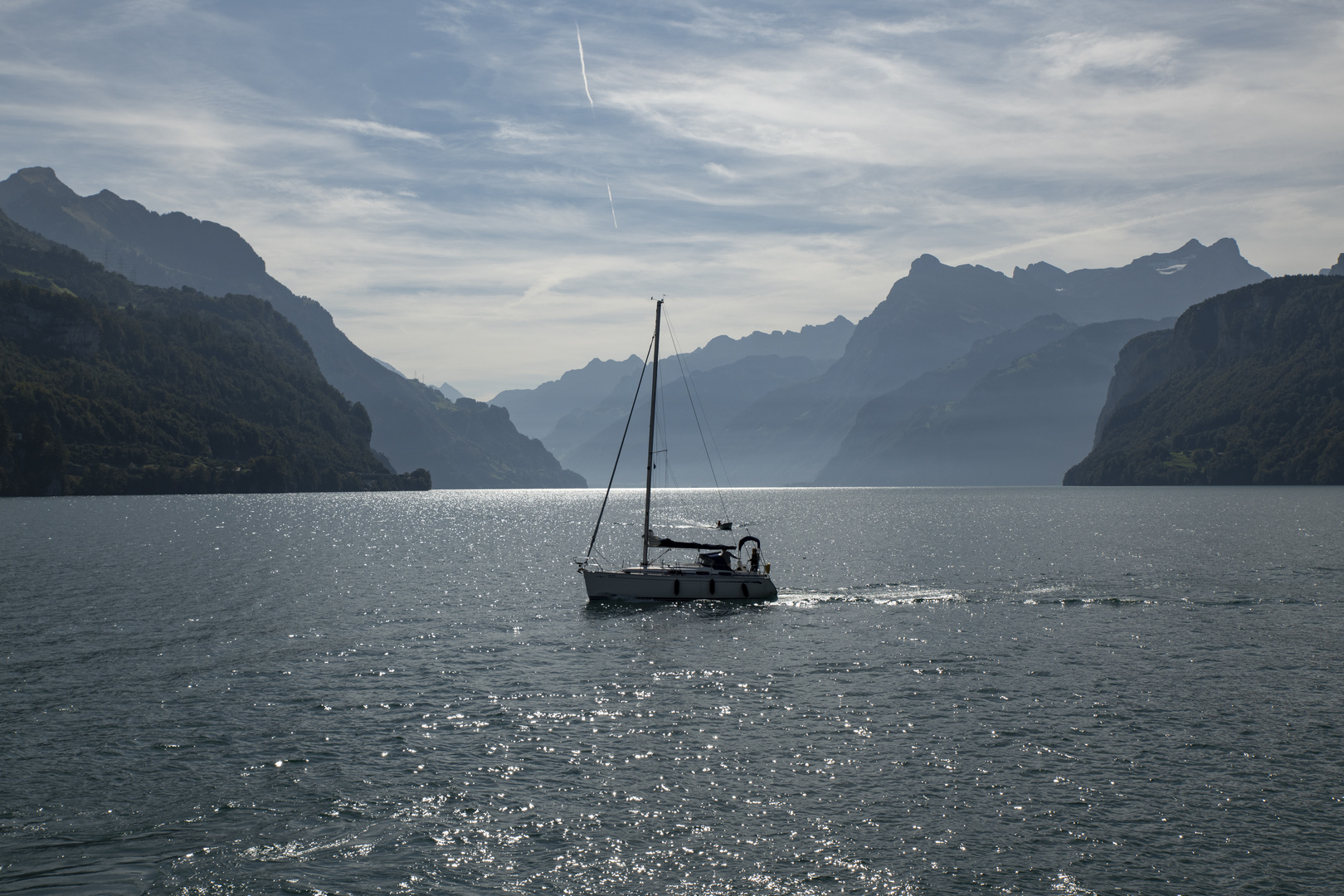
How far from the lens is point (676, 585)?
6888cm

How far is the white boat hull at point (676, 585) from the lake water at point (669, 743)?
206cm

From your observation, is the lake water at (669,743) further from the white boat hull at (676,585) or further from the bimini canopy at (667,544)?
the bimini canopy at (667,544)

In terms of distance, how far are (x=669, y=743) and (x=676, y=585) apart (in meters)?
36.9

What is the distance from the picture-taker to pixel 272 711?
35500 millimetres

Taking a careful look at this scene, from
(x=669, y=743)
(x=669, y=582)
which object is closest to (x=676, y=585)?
(x=669, y=582)

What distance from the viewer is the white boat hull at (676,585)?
67.3 meters

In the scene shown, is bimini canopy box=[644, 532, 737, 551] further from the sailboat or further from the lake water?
the lake water

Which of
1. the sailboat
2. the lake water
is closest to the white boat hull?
the sailboat

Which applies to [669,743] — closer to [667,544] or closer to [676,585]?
[676,585]

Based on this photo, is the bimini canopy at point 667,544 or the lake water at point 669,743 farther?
the bimini canopy at point 667,544

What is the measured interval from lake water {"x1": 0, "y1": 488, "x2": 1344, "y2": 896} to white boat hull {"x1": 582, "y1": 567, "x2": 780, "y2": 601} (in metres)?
2.06

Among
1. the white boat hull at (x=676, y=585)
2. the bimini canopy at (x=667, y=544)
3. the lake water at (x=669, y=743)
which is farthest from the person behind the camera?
the bimini canopy at (x=667, y=544)

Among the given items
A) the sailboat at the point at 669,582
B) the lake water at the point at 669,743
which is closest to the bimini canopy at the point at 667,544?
the sailboat at the point at 669,582

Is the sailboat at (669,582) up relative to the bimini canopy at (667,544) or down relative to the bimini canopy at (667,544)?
down
